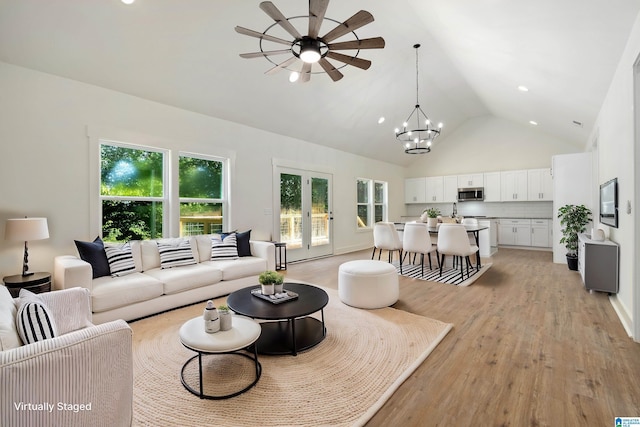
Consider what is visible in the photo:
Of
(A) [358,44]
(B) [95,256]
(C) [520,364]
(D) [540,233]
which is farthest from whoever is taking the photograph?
(D) [540,233]

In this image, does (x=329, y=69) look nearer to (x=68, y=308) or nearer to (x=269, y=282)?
(x=269, y=282)

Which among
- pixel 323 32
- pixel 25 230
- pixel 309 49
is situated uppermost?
pixel 323 32

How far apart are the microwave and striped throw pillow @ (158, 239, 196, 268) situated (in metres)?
7.44

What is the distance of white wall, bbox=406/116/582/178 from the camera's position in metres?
7.36

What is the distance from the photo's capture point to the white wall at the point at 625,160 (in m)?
2.45

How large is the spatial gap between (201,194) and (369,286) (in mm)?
3036

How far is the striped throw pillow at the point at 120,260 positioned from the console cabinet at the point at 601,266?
551 centimetres

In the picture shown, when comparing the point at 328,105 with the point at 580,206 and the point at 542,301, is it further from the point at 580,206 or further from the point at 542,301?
the point at 580,206

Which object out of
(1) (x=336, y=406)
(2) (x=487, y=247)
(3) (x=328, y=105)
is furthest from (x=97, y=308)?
(2) (x=487, y=247)

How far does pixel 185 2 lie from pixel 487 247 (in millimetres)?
6820

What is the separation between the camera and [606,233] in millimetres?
4008

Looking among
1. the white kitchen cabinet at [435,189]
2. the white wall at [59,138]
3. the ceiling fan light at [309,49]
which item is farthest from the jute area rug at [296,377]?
the white kitchen cabinet at [435,189]

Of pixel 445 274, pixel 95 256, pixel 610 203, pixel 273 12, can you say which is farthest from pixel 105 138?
pixel 610 203

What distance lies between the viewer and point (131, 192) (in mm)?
3859
